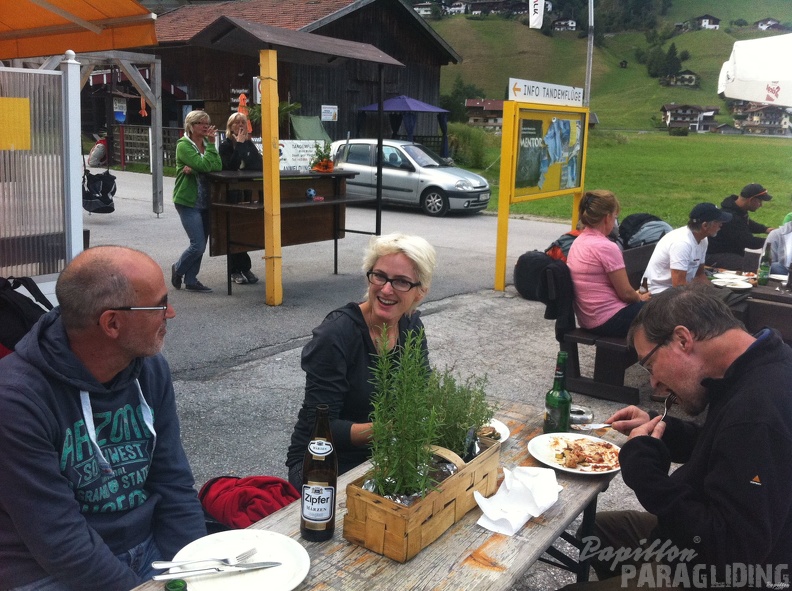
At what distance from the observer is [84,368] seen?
2.06m

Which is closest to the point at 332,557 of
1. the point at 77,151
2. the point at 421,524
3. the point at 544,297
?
the point at 421,524

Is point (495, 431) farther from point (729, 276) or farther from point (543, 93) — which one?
point (543, 93)

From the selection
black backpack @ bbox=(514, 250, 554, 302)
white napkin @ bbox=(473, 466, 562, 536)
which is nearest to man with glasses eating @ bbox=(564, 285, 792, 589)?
white napkin @ bbox=(473, 466, 562, 536)

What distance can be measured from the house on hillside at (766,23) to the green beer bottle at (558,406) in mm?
126276

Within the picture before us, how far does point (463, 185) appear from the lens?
54.6 feet

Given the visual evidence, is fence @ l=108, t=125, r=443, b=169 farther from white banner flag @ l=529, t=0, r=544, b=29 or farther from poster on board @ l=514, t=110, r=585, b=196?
poster on board @ l=514, t=110, r=585, b=196

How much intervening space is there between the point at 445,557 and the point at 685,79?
11621 centimetres

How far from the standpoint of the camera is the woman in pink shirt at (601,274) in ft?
18.2

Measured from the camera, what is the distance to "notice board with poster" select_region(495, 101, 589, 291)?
8492 mm

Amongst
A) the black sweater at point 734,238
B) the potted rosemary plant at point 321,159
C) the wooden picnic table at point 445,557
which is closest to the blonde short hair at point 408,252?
the wooden picnic table at point 445,557

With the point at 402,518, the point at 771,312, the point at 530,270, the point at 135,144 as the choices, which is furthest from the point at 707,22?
the point at 402,518

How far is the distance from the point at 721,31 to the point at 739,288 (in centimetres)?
13501

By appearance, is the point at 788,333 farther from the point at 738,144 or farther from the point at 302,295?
the point at 738,144

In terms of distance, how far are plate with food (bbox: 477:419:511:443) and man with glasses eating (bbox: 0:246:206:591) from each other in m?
1.05
